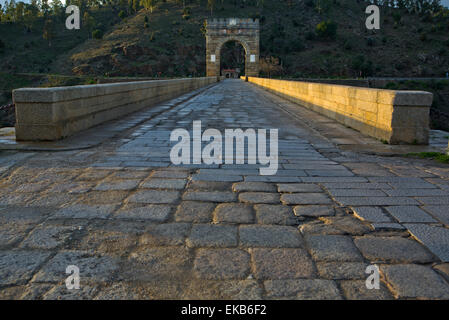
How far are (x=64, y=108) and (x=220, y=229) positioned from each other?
16.0 feet

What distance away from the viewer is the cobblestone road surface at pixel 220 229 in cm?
215

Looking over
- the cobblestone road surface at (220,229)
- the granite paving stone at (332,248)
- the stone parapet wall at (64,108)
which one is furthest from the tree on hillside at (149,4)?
the granite paving stone at (332,248)

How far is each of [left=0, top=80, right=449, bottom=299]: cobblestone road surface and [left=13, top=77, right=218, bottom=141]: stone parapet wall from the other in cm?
123

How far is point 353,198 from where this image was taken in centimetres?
373

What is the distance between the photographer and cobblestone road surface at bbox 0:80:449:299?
7.06 feet

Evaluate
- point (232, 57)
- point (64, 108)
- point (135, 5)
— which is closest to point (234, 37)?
point (232, 57)

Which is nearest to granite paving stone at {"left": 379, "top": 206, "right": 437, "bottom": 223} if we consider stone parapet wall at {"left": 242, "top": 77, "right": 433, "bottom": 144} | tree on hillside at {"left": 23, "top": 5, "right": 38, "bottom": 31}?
stone parapet wall at {"left": 242, "top": 77, "right": 433, "bottom": 144}

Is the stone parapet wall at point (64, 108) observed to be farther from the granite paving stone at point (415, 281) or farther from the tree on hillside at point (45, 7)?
the tree on hillside at point (45, 7)

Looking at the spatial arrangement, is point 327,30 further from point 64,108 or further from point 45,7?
point 64,108

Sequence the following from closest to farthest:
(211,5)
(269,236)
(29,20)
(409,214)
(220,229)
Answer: (269,236) < (220,229) < (409,214) < (29,20) < (211,5)

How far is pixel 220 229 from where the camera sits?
2.94m

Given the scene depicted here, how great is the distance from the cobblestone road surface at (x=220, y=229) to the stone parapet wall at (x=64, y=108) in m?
1.23

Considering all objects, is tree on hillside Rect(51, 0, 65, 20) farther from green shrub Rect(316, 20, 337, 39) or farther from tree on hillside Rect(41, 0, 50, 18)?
green shrub Rect(316, 20, 337, 39)
